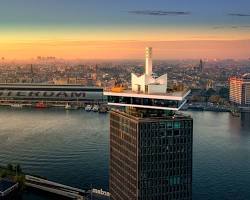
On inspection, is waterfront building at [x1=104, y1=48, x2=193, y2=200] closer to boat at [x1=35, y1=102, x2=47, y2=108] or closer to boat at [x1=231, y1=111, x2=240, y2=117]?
boat at [x1=231, y1=111, x2=240, y2=117]

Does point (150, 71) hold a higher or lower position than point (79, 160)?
higher

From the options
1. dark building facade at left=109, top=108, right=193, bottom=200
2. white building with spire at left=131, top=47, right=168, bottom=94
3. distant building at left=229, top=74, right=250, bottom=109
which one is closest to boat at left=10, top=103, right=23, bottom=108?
distant building at left=229, top=74, right=250, bottom=109

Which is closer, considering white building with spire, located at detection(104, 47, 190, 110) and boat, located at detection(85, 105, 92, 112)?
white building with spire, located at detection(104, 47, 190, 110)

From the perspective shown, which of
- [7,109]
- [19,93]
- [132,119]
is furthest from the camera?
[19,93]

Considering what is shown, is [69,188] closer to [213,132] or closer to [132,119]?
[132,119]

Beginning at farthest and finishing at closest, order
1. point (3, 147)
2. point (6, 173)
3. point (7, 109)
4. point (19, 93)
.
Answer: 1. point (19, 93)
2. point (7, 109)
3. point (3, 147)
4. point (6, 173)

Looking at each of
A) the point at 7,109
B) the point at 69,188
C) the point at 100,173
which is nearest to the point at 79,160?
the point at 100,173

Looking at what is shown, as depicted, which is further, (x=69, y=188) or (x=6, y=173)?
(x=6, y=173)
